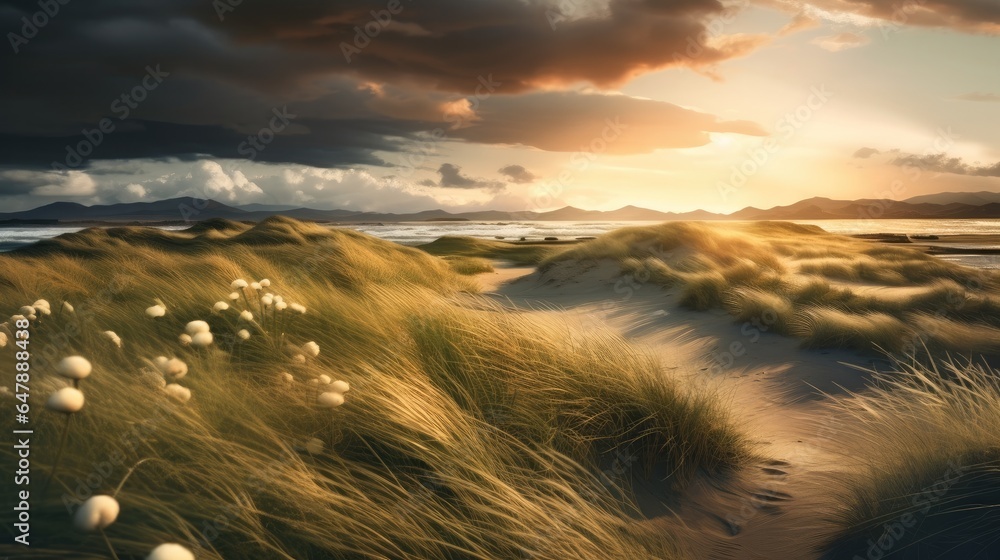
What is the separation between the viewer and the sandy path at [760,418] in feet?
9.80

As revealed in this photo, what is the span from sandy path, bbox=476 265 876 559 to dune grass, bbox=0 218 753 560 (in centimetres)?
22

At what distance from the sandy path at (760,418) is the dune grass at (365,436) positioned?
221mm

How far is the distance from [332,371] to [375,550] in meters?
1.43

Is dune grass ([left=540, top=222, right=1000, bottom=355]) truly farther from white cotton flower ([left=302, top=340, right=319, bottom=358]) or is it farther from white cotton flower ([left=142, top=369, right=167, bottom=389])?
white cotton flower ([left=142, top=369, right=167, bottom=389])

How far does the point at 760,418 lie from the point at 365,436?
3.78m

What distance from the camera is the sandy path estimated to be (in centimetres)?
299

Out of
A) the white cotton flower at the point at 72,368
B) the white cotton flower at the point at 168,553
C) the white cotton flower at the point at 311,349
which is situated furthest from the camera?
the white cotton flower at the point at 311,349

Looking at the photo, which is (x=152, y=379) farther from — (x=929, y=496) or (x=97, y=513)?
(x=929, y=496)

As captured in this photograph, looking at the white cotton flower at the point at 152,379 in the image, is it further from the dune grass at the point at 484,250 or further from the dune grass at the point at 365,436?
the dune grass at the point at 484,250

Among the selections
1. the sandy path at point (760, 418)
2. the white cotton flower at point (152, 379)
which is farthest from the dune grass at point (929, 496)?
the white cotton flower at point (152, 379)

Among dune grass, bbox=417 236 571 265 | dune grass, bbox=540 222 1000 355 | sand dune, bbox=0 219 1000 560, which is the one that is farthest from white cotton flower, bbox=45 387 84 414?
dune grass, bbox=417 236 571 265

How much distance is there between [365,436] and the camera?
103 inches

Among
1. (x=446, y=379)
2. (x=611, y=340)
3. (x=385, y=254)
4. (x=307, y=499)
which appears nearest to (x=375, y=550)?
(x=307, y=499)

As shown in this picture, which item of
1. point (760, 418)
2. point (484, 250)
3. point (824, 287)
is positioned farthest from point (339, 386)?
point (484, 250)
